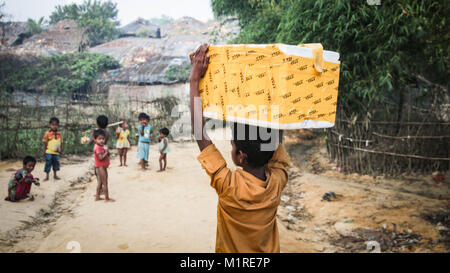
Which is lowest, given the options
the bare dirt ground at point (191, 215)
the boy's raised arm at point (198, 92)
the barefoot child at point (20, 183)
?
the bare dirt ground at point (191, 215)

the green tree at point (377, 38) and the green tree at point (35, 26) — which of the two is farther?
the green tree at point (35, 26)

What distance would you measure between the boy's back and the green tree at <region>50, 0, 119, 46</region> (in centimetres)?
2500

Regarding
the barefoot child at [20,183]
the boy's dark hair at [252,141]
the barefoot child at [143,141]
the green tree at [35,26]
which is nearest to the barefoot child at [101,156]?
the barefoot child at [20,183]

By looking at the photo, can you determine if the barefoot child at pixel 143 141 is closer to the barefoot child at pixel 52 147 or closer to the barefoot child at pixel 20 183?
the barefoot child at pixel 52 147

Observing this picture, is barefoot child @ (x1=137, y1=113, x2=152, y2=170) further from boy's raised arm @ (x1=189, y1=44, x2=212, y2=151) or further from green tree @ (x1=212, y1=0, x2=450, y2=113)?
boy's raised arm @ (x1=189, y1=44, x2=212, y2=151)

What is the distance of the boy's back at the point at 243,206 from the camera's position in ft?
4.84

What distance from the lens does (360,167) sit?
6816 mm

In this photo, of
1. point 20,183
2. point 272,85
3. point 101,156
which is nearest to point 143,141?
point 101,156

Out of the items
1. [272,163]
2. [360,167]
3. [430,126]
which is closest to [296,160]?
[360,167]

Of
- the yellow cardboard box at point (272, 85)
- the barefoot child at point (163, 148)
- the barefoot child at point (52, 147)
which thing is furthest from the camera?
the barefoot child at point (163, 148)

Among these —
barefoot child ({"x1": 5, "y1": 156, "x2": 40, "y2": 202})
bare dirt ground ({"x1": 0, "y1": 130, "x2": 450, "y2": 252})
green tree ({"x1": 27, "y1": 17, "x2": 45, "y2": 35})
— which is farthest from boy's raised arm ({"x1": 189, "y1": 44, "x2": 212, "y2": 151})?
green tree ({"x1": 27, "y1": 17, "x2": 45, "y2": 35})

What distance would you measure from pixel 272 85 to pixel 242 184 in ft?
1.71
